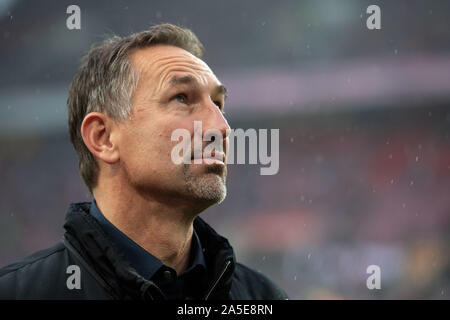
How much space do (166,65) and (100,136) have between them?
30 centimetres

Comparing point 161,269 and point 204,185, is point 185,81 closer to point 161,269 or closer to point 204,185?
point 204,185

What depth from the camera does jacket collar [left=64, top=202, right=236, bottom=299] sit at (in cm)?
166

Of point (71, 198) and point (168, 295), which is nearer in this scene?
point (168, 295)

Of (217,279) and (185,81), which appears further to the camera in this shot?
(185,81)

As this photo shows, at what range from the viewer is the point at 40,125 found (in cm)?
991

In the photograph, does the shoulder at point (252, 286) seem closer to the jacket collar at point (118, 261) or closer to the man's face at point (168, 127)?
the jacket collar at point (118, 261)

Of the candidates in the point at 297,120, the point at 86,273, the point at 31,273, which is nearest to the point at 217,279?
the point at 86,273

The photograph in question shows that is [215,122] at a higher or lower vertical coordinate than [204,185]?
higher

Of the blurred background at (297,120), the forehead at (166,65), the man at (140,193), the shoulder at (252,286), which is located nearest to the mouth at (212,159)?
the man at (140,193)

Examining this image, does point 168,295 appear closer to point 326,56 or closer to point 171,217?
point 171,217

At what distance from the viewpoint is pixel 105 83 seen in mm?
2016

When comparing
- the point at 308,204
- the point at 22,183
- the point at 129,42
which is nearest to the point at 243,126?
the point at 308,204

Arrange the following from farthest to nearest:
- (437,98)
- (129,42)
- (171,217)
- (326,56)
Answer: (326,56), (437,98), (129,42), (171,217)

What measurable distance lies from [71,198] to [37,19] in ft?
9.61
